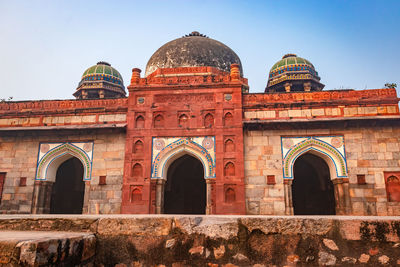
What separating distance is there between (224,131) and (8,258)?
828 cm

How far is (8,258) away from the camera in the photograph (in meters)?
2.21

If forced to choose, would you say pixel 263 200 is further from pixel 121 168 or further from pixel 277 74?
pixel 277 74

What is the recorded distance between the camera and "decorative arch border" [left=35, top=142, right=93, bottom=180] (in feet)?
34.7

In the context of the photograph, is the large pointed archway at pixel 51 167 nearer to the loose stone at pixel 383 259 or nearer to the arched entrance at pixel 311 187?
the arched entrance at pixel 311 187

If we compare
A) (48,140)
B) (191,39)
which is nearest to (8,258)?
(48,140)

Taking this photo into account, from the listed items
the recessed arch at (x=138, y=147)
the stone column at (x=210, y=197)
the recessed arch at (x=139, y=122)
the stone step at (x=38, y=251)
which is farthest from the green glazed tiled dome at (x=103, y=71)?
the stone step at (x=38, y=251)

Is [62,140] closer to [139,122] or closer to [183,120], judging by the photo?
[139,122]

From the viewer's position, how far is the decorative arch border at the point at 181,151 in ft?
32.9

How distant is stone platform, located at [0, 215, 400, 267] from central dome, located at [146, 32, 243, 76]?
1049cm

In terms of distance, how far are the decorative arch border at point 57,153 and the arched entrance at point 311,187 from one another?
24.3 ft

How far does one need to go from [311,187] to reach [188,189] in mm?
4732

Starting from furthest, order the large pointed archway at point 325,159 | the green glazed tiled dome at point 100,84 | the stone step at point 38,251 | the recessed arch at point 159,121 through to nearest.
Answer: the green glazed tiled dome at point 100,84
the recessed arch at point 159,121
the large pointed archway at point 325,159
the stone step at point 38,251

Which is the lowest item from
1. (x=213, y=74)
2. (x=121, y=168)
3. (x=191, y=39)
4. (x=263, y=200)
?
(x=263, y=200)

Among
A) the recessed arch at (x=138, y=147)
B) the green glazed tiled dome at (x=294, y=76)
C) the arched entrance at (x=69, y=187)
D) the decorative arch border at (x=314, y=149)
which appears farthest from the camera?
the green glazed tiled dome at (x=294, y=76)
